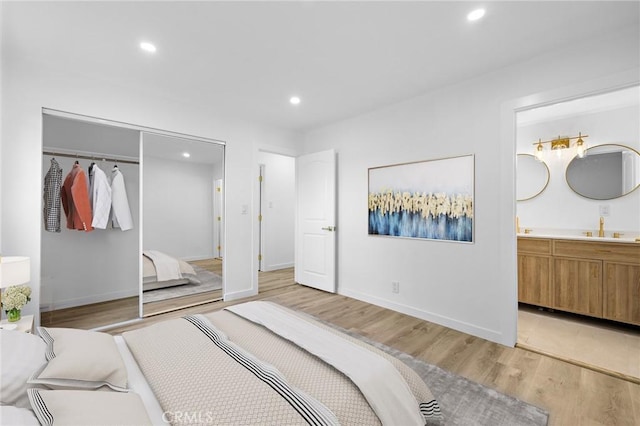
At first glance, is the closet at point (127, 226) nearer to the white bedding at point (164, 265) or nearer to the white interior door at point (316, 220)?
the white bedding at point (164, 265)

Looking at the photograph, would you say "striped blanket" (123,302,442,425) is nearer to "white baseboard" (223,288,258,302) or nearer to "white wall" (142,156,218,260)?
"white wall" (142,156,218,260)

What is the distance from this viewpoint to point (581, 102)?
3227 millimetres

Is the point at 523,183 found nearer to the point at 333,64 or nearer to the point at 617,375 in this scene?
the point at 617,375

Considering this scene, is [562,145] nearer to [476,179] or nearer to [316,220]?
[476,179]

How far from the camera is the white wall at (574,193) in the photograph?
10.6ft

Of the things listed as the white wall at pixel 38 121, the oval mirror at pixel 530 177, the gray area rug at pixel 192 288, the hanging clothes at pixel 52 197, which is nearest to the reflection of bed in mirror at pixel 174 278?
the gray area rug at pixel 192 288

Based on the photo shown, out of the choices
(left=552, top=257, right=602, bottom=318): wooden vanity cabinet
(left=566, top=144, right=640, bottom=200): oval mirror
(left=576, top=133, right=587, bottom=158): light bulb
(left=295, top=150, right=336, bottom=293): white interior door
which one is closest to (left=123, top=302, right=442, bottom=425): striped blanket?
(left=295, top=150, right=336, bottom=293): white interior door

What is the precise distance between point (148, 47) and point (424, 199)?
3.04m

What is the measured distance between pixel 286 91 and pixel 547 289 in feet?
12.7

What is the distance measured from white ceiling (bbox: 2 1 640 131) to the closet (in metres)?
0.61

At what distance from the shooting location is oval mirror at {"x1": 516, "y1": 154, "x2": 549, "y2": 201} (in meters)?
3.82

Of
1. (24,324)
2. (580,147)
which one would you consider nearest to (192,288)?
(24,324)

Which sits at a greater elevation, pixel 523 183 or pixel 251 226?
pixel 523 183

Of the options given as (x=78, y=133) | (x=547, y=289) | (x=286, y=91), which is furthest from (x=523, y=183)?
(x=78, y=133)
